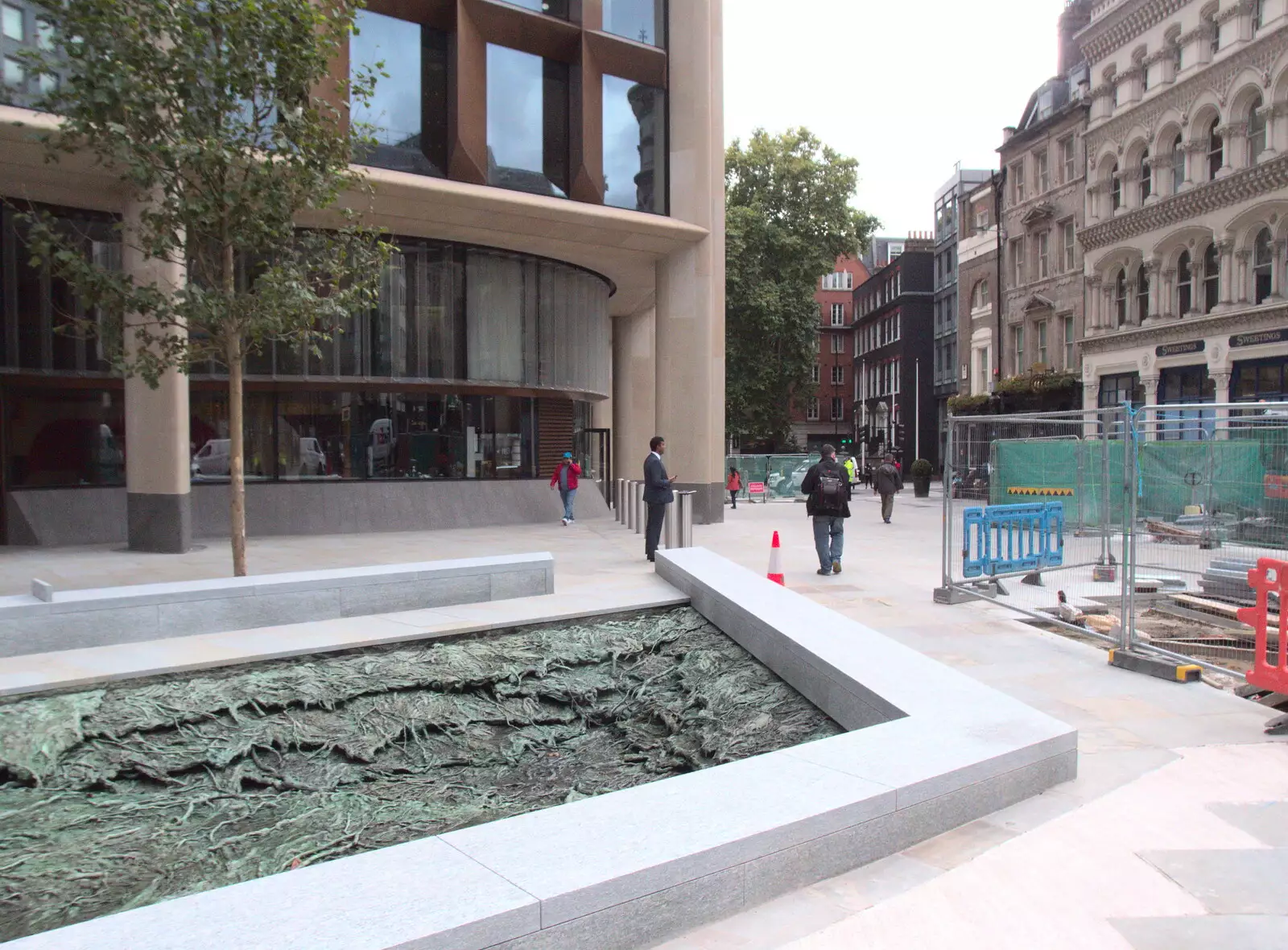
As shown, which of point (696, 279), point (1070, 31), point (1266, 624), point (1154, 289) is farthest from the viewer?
point (1070, 31)

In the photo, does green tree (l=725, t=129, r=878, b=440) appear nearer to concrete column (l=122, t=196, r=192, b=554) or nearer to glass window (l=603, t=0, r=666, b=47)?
glass window (l=603, t=0, r=666, b=47)

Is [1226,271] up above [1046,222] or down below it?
below

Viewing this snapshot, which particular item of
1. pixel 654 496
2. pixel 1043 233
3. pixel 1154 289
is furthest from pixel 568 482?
pixel 1043 233

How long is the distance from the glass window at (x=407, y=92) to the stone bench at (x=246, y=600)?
11001mm

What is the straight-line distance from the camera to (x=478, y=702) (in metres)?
6.59

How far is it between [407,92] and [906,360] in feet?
150

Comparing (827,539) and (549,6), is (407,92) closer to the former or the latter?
(549,6)

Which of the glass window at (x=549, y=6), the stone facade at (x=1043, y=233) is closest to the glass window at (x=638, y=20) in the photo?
the glass window at (x=549, y=6)

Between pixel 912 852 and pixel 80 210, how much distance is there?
17.4m

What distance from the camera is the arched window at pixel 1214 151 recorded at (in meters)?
27.0

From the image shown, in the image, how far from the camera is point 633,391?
28906 mm

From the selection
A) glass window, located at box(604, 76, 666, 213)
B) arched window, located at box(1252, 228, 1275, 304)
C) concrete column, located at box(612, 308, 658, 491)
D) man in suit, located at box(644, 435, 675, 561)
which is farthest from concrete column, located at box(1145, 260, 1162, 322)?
man in suit, located at box(644, 435, 675, 561)

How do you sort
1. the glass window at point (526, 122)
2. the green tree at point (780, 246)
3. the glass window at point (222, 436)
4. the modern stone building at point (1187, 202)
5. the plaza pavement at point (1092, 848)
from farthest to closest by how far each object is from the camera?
the green tree at point (780, 246), the modern stone building at point (1187, 202), the glass window at point (526, 122), the glass window at point (222, 436), the plaza pavement at point (1092, 848)

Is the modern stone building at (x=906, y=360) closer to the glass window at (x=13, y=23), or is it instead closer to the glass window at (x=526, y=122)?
the glass window at (x=526, y=122)
